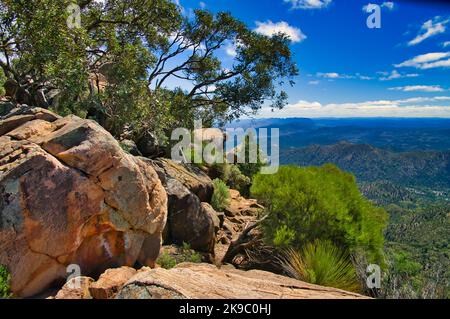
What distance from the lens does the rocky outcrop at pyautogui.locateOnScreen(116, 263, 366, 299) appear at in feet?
13.6

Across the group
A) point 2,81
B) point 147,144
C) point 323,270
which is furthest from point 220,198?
point 2,81

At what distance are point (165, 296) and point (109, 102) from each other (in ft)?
32.6

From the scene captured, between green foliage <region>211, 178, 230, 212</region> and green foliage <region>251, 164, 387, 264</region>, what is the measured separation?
5200 mm

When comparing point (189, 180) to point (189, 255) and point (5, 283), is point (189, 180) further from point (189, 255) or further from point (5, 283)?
point (5, 283)

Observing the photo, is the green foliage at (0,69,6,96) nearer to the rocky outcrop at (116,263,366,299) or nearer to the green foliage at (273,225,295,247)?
the green foliage at (273,225,295,247)

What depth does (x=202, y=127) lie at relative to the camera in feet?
74.7

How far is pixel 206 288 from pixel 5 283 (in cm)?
292

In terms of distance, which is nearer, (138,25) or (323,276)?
(323,276)

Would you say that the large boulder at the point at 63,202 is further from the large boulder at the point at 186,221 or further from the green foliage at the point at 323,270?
the large boulder at the point at 186,221

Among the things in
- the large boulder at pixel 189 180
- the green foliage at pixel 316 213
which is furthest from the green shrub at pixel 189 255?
the large boulder at pixel 189 180

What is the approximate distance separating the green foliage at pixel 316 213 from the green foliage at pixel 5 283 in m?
5.68

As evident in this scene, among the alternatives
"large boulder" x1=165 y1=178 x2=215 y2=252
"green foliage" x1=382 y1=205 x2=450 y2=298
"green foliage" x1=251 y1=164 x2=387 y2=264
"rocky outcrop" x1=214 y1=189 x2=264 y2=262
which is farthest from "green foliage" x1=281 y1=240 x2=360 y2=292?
"rocky outcrop" x1=214 y1=189 x2=264 y2=262

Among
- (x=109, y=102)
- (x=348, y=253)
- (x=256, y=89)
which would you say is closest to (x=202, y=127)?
(x=256, y=89)

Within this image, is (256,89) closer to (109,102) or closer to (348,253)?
(109,102)
